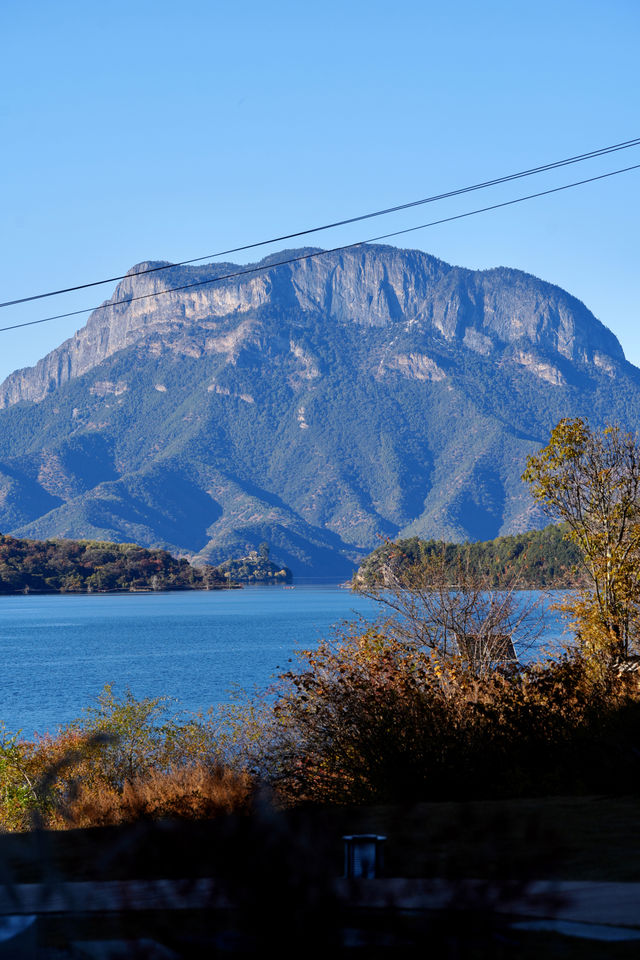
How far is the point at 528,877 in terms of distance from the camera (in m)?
2.77

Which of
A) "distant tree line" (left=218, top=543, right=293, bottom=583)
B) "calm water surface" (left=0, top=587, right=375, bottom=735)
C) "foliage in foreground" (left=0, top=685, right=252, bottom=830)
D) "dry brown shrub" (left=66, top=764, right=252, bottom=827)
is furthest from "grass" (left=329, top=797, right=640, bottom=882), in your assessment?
"distant tree line" (left=218, top=543, right=293, bottom=583)

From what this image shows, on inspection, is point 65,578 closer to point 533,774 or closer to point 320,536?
point 320,536

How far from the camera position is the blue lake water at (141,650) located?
4084 centimetres

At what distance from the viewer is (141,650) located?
204 feet

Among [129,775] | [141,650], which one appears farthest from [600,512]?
[141,650]

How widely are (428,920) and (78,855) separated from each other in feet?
12.4

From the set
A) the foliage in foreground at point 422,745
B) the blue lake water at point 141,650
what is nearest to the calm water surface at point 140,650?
the blue lake water at point 141,650

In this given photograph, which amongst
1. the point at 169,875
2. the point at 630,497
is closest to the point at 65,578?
the point at 630,497

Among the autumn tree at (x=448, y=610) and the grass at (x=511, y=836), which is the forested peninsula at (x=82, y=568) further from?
the grass at (x=511, y=836)

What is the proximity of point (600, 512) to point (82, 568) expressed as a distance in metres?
112

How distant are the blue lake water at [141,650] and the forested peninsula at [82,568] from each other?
4.63m

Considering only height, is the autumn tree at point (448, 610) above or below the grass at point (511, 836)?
above

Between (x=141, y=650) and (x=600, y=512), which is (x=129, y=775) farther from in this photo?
(x=141, y=650)

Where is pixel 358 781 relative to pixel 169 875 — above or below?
below
